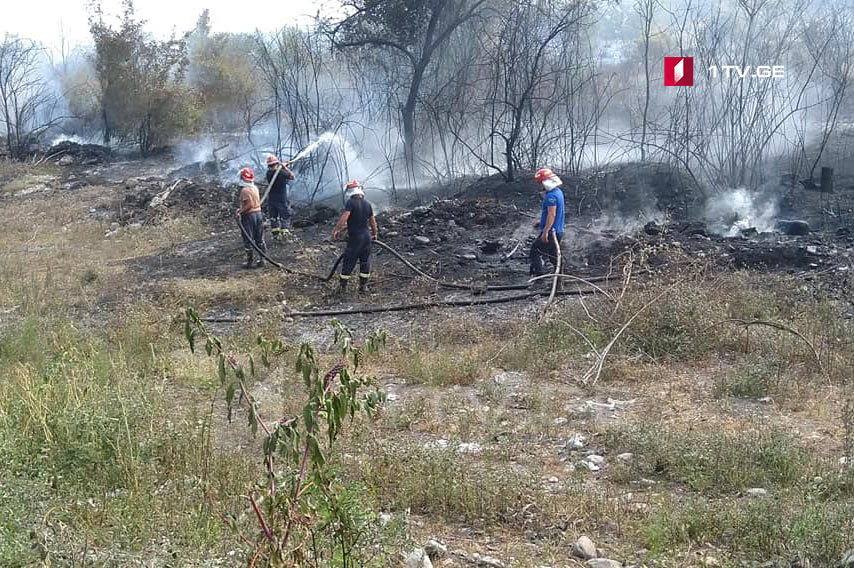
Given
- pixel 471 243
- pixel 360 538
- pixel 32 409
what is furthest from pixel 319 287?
pixel 360 538

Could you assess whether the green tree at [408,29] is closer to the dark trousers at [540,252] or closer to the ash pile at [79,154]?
the dark trousers at [540,252]

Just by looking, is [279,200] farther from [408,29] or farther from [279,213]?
[408,29]

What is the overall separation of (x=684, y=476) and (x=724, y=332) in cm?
279

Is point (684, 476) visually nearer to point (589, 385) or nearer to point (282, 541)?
point (589, 385)

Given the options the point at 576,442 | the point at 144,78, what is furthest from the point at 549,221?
the point at 144,78

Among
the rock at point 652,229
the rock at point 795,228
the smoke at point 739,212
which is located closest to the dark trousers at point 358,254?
the rock at point 652,229

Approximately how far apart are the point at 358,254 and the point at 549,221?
2.29 meters

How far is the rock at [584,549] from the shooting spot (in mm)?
3604

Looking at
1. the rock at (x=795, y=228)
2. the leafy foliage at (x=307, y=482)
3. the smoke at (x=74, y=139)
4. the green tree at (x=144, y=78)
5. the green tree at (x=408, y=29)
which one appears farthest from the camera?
the smoke at (x=74, y=139)

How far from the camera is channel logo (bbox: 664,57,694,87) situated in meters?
13.2

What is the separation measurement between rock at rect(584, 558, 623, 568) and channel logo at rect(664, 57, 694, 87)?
11097 mm

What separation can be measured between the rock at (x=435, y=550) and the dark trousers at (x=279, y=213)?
32.9 feet

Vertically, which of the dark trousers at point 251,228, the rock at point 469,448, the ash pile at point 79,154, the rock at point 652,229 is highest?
the ash pile at point 79,154

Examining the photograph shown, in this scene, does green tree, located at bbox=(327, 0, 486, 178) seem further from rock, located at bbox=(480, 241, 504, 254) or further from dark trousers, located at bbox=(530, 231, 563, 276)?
dark trousers, located at bbox=(530, 231, 563, 276)
